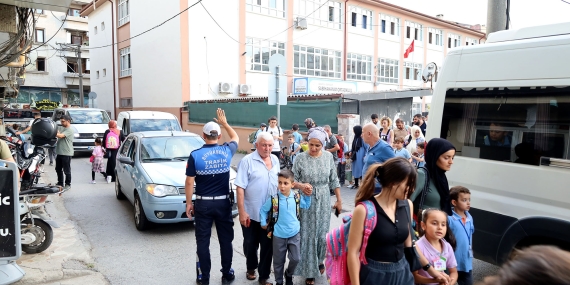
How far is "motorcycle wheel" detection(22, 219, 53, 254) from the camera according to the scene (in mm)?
5270

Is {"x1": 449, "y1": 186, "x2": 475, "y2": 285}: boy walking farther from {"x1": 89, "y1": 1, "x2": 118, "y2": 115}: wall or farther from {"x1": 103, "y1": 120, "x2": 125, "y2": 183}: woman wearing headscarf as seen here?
{"x1": 89, "y1": 1, "x2": 118, "y2": 115}: wall

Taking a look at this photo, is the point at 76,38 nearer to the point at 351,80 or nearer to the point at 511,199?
the point at 351,80

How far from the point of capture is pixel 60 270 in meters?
4.89

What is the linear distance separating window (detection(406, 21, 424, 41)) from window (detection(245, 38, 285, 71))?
44.2ft

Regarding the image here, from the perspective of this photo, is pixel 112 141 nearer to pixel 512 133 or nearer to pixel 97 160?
pixel 97 160

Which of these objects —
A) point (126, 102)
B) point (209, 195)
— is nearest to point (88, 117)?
point (126, 102)

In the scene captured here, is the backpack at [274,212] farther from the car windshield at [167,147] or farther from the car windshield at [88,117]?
the car windshield at [88,117]

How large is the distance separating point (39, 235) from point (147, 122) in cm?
951

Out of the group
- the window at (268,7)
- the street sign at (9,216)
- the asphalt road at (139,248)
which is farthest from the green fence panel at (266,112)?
the street sign at (9,216)

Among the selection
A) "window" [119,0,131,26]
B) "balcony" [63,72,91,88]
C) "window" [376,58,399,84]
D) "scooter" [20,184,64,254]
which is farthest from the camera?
"balcony" [63,72,91,88]

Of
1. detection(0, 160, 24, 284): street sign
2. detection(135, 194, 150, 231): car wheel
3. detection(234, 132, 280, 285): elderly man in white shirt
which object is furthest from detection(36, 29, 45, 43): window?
detection(234, 132, 280, 285): elderly man in white shirt

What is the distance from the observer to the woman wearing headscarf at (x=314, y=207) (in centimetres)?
434

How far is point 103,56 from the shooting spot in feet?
110

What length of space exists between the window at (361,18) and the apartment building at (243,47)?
71 millimetres
